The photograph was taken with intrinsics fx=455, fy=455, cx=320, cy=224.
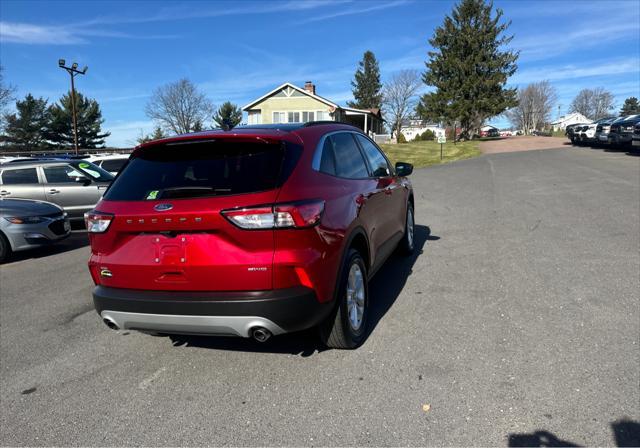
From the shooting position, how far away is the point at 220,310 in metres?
2.88

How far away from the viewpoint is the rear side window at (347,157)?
12.5 feet

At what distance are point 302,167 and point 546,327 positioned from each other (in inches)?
97.2

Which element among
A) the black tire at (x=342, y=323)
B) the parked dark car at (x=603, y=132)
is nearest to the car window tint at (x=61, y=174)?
the black tire at (x=342, y=323)

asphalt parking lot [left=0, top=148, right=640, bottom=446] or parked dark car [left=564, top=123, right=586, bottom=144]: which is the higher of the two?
parked dark car [left=564, top=123, right=586, bottom=144]

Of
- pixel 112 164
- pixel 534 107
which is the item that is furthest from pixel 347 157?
pixel 534 107

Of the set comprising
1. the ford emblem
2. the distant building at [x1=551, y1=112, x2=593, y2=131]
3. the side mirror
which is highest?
the distant building at [x1=551, y1=112, x2=593, y2=131]

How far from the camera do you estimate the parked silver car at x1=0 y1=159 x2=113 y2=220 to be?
31.8 ft

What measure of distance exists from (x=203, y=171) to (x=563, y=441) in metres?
2.68

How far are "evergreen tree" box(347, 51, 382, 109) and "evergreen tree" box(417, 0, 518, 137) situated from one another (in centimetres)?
3490

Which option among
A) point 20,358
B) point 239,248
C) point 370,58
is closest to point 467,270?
point 239,248

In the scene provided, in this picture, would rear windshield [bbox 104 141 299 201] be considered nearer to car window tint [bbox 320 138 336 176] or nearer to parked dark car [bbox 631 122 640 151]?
car window tint [bbox 320 138 336 176]

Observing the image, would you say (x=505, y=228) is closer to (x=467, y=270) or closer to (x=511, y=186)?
(x=467, y=270)

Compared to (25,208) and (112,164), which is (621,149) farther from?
(25,208)

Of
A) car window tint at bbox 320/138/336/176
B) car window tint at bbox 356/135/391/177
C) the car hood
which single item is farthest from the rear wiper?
the car hood
